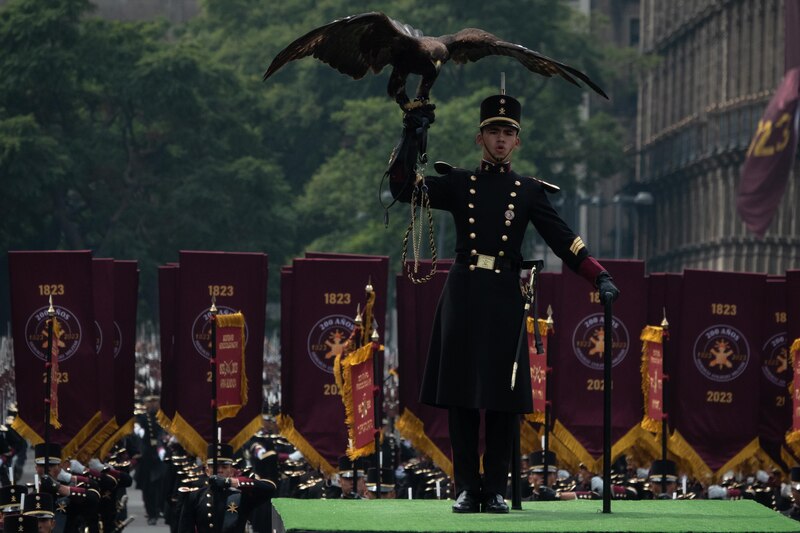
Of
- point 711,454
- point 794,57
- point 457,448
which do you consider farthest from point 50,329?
point 794,57

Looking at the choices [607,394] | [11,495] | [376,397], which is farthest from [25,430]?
[607,394]

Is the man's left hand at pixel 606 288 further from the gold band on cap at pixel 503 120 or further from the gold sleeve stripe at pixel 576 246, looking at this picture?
the gold band on cap at pixel 503 120

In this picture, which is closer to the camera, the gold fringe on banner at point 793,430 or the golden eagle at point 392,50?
the golden eagle at point 392,50

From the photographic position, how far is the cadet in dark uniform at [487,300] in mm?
13312

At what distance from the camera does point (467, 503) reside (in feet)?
43.4

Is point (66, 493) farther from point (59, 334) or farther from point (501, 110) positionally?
point (501, 110)

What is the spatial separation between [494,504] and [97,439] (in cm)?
930

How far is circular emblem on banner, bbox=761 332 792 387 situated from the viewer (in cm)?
2325

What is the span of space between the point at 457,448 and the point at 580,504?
1202mm

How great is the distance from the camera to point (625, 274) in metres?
22.7

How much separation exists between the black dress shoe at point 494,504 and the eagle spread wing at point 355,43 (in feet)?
8.34

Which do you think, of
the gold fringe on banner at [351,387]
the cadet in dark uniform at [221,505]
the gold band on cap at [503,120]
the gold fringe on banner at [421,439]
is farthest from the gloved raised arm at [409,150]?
the gold fringe on banner at [421,439]

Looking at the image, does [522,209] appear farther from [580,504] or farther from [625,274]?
[625,274]

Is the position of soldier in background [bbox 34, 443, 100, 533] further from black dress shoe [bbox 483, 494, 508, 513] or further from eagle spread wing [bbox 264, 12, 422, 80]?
eagle spread wing [bbox 264, 12, 422, 80]
